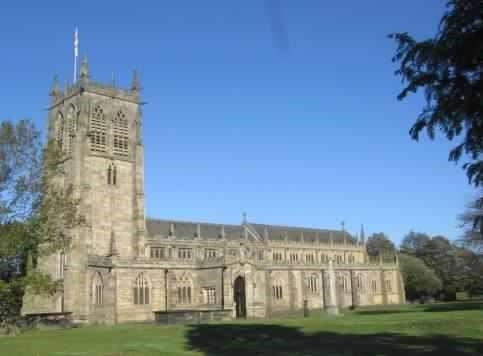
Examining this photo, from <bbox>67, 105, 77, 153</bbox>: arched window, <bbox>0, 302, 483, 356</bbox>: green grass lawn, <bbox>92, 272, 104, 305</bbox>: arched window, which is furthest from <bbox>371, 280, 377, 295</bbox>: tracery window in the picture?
<bbox>0, 302, 483, 356</bbox>: green grass lawn

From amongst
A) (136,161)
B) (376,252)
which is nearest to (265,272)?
(136,161)

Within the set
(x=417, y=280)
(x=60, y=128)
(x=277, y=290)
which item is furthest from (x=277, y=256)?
(x=60, y=128)

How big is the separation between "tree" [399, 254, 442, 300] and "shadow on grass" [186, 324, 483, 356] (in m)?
65.6

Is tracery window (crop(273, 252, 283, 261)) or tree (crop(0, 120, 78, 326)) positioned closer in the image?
tree (crop(0, 120, 78, 326))

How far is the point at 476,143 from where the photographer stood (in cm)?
1340

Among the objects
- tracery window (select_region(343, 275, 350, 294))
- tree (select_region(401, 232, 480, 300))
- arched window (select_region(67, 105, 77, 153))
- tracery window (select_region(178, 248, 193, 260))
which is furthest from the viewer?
tree (select_region(401, 232, 480, 300))

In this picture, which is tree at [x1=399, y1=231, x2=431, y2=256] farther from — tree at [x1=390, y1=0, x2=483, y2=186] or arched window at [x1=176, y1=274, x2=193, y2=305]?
tree at [x1=390, y1=0, x2=483, y2=186]

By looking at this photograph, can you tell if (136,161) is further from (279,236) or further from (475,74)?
(475,74)

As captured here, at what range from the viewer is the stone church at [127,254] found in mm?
51469

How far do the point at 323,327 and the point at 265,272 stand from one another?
107 feet

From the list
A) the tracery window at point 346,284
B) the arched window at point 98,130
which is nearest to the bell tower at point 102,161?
the arched window at point 98,130

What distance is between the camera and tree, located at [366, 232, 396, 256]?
4951 inches

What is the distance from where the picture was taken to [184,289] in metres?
56.5

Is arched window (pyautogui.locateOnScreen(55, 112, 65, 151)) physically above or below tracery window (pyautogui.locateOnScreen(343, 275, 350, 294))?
above
